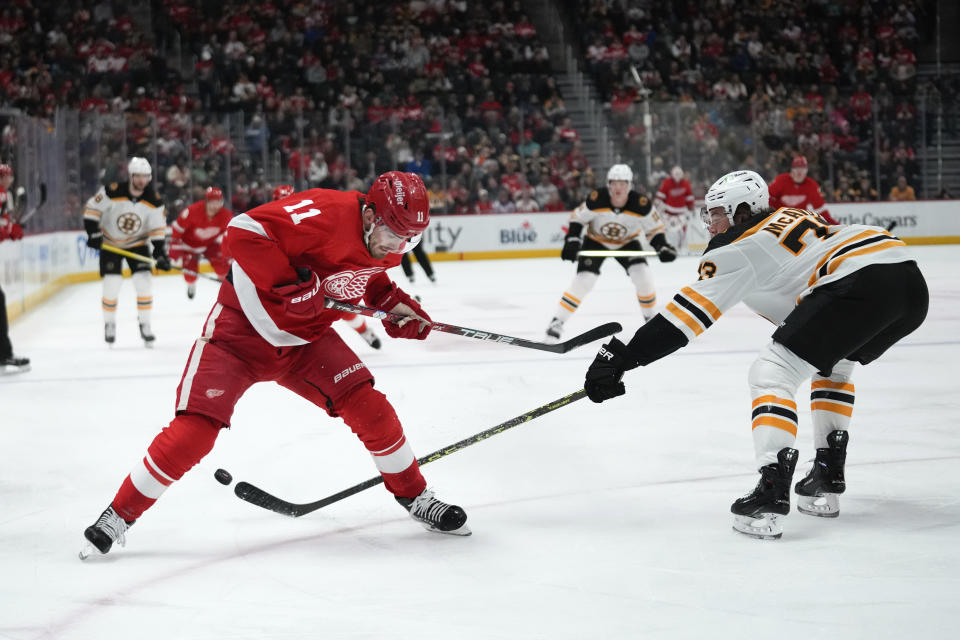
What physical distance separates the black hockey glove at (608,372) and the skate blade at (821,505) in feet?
2.32

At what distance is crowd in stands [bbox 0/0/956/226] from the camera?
13.9 metres

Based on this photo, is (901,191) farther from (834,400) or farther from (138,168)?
(834,400)

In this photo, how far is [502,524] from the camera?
3143 millimetres

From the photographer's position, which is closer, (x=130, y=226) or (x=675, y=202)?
(x=130, y=226)

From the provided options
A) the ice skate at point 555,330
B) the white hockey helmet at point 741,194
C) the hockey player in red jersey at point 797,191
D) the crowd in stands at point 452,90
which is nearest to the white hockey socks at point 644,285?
the ice skate at point 555,330

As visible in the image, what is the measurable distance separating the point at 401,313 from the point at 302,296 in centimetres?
55

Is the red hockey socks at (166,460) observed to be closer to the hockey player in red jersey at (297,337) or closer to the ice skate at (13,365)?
the hockey player in red jersey at (297,337)

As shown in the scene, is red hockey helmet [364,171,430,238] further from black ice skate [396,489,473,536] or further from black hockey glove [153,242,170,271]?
black hockey glove [153,242,170,271]

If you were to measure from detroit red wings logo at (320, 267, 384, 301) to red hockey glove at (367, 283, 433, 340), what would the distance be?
154 mm

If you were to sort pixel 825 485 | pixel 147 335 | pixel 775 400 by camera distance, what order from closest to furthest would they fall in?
1. pixel 775 400
2. pixel 825 485
3. pixel 147 335

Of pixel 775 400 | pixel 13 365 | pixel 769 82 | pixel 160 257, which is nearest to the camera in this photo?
pixel 775 400

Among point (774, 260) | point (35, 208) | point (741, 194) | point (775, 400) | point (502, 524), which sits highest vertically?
point (741, 194)

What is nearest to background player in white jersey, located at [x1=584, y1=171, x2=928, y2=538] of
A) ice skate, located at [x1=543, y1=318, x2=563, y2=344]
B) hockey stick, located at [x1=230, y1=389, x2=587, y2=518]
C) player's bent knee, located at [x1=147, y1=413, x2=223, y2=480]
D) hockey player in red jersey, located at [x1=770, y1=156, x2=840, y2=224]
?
hockey stick, located at [x1=230, y1=389, x2=587, y2=518]

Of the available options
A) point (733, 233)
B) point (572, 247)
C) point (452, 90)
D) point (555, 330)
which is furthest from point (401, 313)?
point (452, 90)
